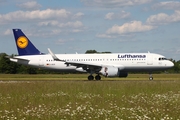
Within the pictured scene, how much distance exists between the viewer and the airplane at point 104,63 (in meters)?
44.1

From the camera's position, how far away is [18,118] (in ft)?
39.6

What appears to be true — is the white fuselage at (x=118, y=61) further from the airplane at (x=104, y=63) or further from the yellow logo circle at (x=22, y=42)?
the yellow logo circle at (x=22, y=42)

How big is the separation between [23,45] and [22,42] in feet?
1.94

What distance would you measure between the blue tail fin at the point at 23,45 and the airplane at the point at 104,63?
4.75 ft

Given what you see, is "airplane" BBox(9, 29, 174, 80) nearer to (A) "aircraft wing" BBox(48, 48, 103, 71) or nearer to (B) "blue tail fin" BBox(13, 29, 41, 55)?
(A) "aircraft wing" BBox(48, 48, 103, 71)

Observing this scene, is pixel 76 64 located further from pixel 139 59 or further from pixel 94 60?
pixel 139 59

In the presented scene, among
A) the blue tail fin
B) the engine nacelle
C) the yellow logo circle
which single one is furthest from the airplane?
the yellow logo circle

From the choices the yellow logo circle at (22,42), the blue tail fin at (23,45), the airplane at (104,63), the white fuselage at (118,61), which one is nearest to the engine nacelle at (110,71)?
the airplane at (104,63)

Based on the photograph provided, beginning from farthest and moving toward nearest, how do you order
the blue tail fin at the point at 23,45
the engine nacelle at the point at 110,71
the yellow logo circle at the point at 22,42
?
the yellow logo circle at the point at 22,42 → the blue tail fin at the point at 23,45 → the engine nacelle at the point at 110,71

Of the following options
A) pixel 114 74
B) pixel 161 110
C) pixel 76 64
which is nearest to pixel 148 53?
pixel 114 74

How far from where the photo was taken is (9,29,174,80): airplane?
44.1 meters

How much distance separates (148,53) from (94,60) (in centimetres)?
647

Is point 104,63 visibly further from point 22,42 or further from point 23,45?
point 22,42

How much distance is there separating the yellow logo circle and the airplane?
2.59m
